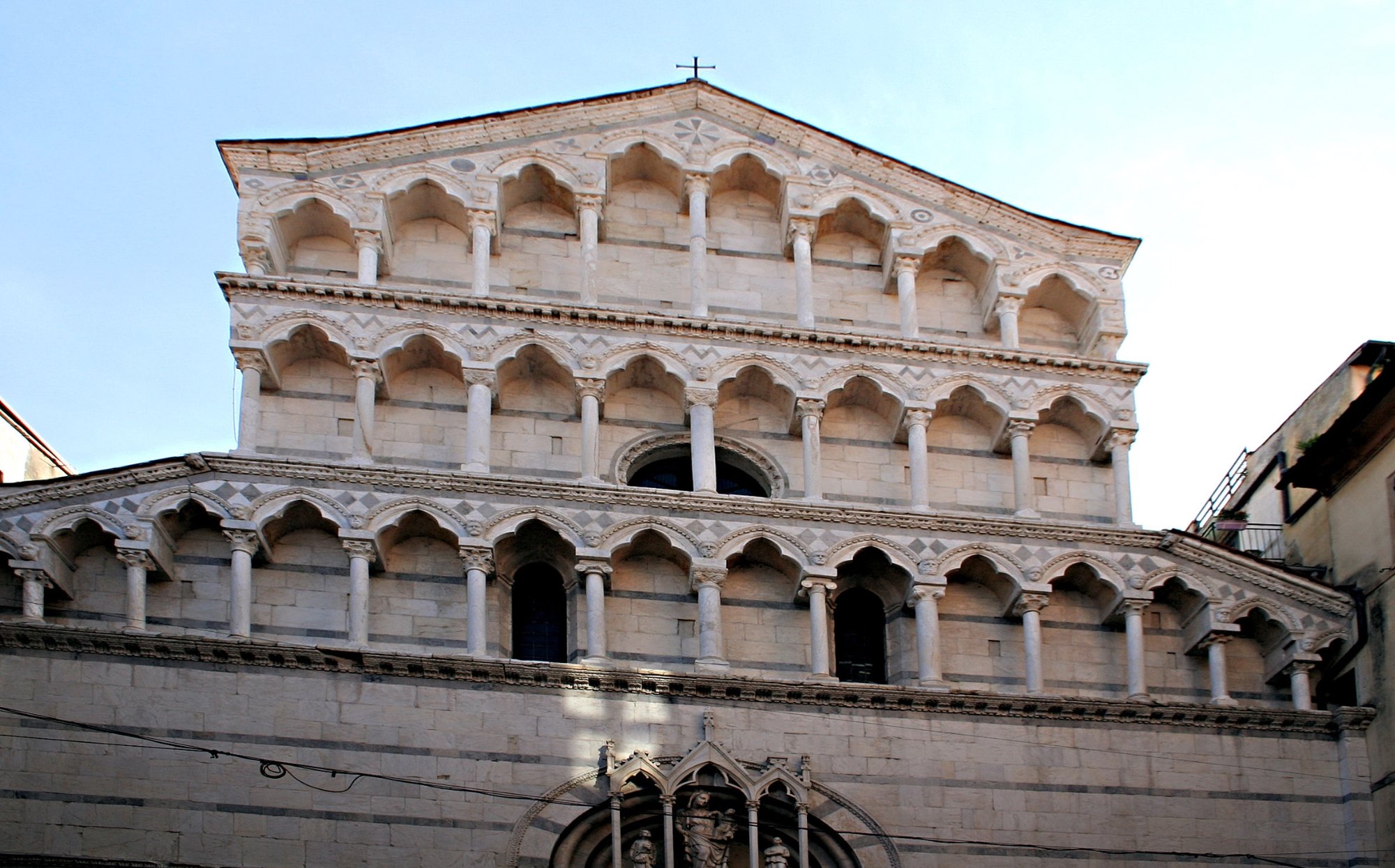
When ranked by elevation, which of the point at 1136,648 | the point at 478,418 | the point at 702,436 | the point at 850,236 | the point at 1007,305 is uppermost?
the point at 850,236

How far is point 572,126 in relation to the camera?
18.2 meters

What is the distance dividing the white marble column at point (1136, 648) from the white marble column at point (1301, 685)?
118 cm

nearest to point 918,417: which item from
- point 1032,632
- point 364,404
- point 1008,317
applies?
point 1008,317

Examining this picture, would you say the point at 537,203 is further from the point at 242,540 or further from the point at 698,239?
the point at 242,540

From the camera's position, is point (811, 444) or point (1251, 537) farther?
point (1251, 537)

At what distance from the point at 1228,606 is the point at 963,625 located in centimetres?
214

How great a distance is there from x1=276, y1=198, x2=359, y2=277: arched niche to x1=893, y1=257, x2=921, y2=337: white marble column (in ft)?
15.4

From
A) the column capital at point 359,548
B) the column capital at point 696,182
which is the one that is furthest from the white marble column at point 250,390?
the column capital at point 696,182

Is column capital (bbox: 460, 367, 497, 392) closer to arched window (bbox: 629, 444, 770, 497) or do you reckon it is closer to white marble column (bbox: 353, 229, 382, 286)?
white marble column (bbox: 353, 229, 382, 286)

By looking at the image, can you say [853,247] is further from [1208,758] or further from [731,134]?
[1208,758]

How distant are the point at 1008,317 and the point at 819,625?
3.69 m

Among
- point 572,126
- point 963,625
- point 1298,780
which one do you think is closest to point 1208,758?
point 1298,780

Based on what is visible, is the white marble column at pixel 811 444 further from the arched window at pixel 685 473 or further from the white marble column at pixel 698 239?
the white marble column at pixel 698 239

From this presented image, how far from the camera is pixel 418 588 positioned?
1567cm
